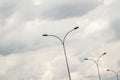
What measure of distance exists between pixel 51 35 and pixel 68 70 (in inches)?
247

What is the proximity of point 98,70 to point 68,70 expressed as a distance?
2779cm

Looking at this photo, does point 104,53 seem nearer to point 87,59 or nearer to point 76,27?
point 87,59

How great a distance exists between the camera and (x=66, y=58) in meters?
54.9

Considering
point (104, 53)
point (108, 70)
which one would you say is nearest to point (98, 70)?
point (104, 53)

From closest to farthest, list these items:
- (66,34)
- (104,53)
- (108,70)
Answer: (66,34) < (104,53) < (108,70)

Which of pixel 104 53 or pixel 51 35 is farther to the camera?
pixel 104 53

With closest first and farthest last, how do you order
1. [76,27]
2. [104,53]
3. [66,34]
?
[76,27], [66,34], [104,53]

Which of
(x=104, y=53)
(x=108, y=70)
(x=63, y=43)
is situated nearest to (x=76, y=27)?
(x=63, y=43)

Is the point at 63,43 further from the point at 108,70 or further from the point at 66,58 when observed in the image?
the point at 108,70

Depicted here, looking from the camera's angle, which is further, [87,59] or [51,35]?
[87,59]

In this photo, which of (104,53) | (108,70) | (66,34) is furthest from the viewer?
(108,70)

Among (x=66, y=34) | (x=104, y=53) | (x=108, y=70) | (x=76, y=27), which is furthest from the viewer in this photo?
(x=108, y=70)

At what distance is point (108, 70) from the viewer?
10625 centimetres

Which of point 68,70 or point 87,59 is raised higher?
point 87,59
